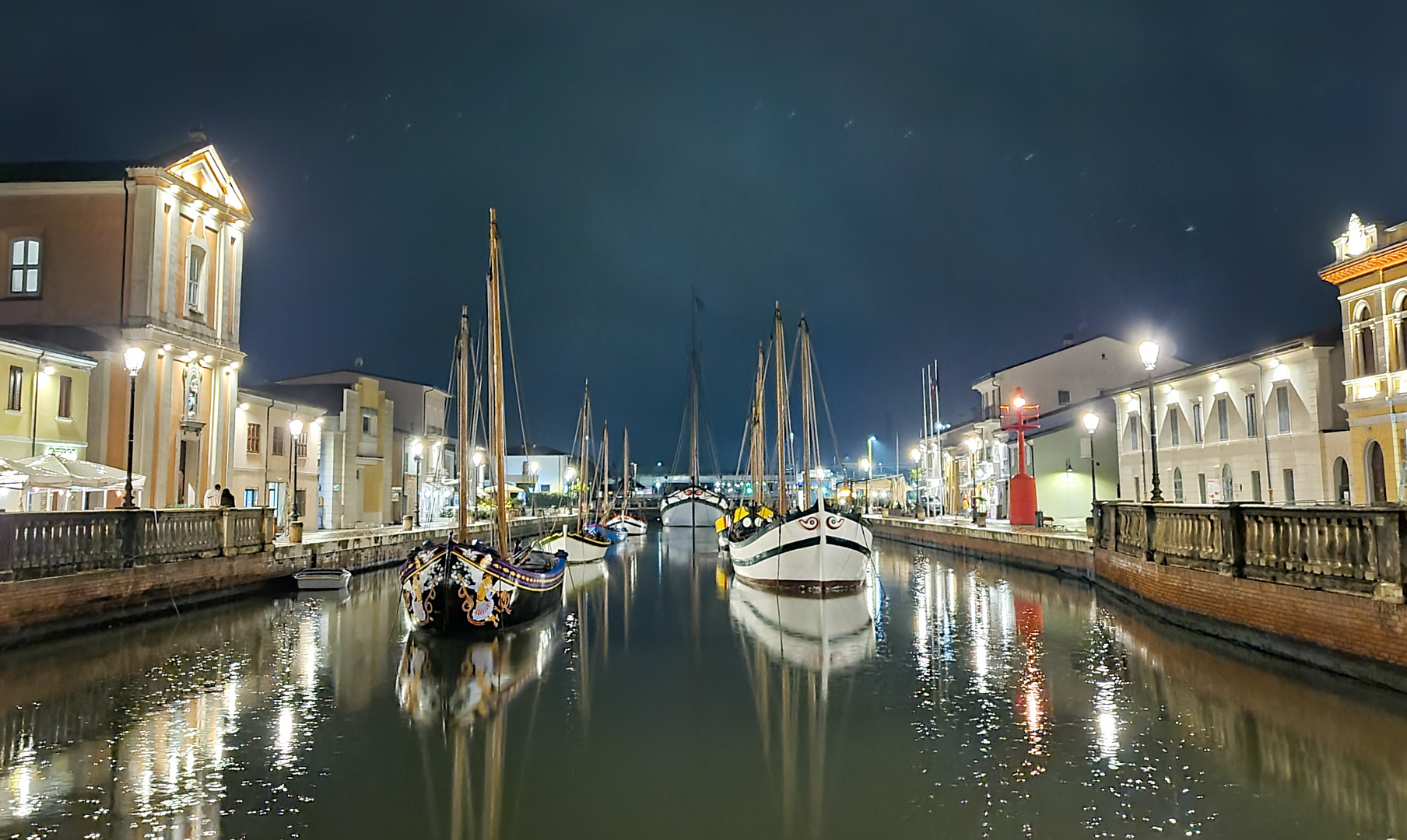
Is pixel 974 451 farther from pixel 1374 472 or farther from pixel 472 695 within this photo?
pixel 472 695

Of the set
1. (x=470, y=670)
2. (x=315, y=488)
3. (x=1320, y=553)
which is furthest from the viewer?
(x=315, y=488)

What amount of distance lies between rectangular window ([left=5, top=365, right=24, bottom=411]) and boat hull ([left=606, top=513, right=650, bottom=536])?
144ft

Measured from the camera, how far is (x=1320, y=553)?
46.3ft

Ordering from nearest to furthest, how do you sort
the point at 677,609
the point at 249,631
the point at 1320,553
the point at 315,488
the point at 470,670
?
the point at 1320,553 → the point at 470,670 → the point at 249,631 → the point at 677,609 → the point at 315,488

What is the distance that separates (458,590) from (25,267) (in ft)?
81.5

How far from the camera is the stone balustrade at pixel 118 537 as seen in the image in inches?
738

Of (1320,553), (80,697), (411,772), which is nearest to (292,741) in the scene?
(411,772)

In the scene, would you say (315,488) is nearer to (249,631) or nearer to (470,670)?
(249,631)

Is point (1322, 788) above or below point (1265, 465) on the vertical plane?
below

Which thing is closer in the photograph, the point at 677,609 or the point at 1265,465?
the point at 677,609

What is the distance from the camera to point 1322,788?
9.55 metres

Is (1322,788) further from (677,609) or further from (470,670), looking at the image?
(677,609)

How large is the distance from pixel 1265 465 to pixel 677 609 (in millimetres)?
25785

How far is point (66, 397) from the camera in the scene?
3086 cm
